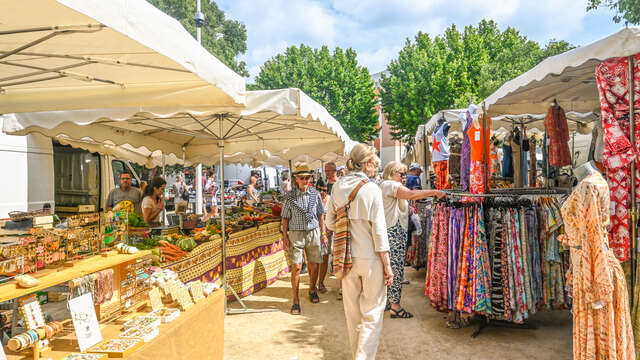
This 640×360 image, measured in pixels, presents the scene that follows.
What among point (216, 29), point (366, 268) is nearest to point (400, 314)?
point (366, 268)

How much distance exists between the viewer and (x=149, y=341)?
7.78ft

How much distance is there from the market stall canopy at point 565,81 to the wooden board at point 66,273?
389 cm

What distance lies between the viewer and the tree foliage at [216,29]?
29703 mm

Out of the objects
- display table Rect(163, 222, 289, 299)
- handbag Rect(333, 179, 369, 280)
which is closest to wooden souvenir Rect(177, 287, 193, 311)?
handbag Rect(333, 179, 369, 280)

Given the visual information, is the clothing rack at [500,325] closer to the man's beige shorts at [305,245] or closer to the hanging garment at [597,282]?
the hanging garment at [597,282]

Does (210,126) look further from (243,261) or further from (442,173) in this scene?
(442,173)

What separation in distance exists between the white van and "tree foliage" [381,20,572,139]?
1701 centimetres

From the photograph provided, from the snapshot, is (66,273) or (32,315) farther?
(66,273)

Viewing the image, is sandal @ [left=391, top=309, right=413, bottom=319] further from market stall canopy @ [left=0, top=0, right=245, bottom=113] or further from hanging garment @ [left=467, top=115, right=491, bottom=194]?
market stall canopy @ [left=0, top=0, right=245, bottom=113]

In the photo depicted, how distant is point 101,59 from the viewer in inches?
107

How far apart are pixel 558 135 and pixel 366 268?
11.2 ft

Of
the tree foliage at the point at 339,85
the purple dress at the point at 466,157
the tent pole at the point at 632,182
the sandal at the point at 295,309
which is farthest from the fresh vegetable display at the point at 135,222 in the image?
the tree foliage at the point at 339,85

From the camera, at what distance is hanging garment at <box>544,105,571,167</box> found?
4.91 meters

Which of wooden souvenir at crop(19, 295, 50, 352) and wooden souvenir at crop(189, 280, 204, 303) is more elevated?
wooden souvenir at crop(19, 295, 50, 352)
